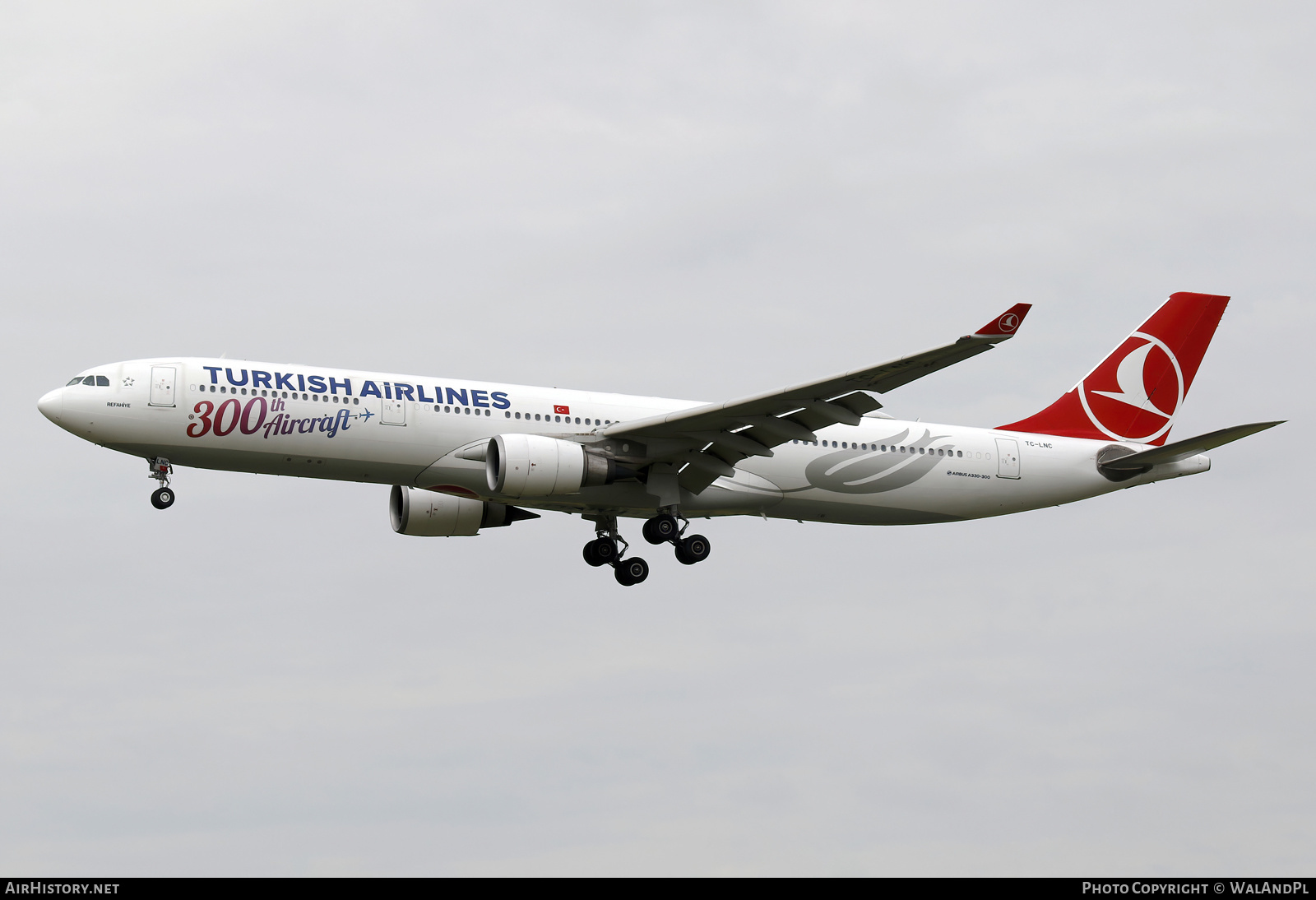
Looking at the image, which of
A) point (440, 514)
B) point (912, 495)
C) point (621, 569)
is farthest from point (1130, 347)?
point (440, 514)

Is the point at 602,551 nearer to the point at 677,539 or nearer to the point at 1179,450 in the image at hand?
the point at 677,539

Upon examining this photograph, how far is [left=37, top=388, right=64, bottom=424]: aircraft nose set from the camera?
34.0 meters

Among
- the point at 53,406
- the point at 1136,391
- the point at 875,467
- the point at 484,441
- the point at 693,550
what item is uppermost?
the point at 1136,391

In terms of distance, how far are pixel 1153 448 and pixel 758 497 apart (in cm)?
1125

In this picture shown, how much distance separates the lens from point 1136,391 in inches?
1711

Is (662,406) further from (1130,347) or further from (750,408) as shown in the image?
(1130,347)

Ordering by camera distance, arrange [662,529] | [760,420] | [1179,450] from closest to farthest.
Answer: [760,420] → [662,529] → [1179,450]

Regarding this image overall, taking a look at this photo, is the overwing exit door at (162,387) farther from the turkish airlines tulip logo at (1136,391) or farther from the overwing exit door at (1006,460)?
the turkish airlines tulip logo at (1136,391)

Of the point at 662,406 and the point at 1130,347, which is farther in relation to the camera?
the point at 1130,347

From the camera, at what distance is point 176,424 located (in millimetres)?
33969

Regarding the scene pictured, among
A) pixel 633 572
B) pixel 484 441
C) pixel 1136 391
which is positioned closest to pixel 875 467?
pixel 633 572

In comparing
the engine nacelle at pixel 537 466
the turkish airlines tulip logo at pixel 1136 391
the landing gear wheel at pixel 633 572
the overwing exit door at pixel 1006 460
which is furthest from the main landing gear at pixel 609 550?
the turkish airlines tulip logo at pixel 1136 391

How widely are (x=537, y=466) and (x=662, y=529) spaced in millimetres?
4401
